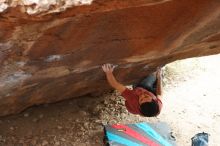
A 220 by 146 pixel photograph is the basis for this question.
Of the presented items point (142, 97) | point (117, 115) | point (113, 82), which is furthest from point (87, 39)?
point (117, 115)

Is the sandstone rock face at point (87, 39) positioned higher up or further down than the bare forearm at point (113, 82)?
higher up

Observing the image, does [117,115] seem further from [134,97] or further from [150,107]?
[150,107]

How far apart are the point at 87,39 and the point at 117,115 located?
6.48 ft

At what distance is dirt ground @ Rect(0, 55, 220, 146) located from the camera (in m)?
3.93

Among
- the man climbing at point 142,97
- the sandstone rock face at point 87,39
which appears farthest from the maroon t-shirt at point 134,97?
the sandstone rock face at point 87,39

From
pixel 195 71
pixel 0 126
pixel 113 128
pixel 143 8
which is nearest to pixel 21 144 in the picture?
pixel 0 126

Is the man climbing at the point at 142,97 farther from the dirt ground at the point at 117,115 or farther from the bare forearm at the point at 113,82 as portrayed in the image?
the dirt ground at the point at 117,115

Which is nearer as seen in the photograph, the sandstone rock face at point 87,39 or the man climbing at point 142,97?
the sandstone rock face at point 87,39

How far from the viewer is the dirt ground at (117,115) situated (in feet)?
12.9

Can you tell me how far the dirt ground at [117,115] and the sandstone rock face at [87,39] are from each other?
36 centimetres

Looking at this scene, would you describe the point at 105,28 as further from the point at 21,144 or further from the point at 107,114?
the point at 107,114

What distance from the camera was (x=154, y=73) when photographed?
4.05 metres

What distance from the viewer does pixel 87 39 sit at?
2572 mm

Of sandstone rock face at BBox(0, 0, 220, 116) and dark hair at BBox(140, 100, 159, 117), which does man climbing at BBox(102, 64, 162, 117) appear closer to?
dark hair at BBox(140, 100, 159, 117)
